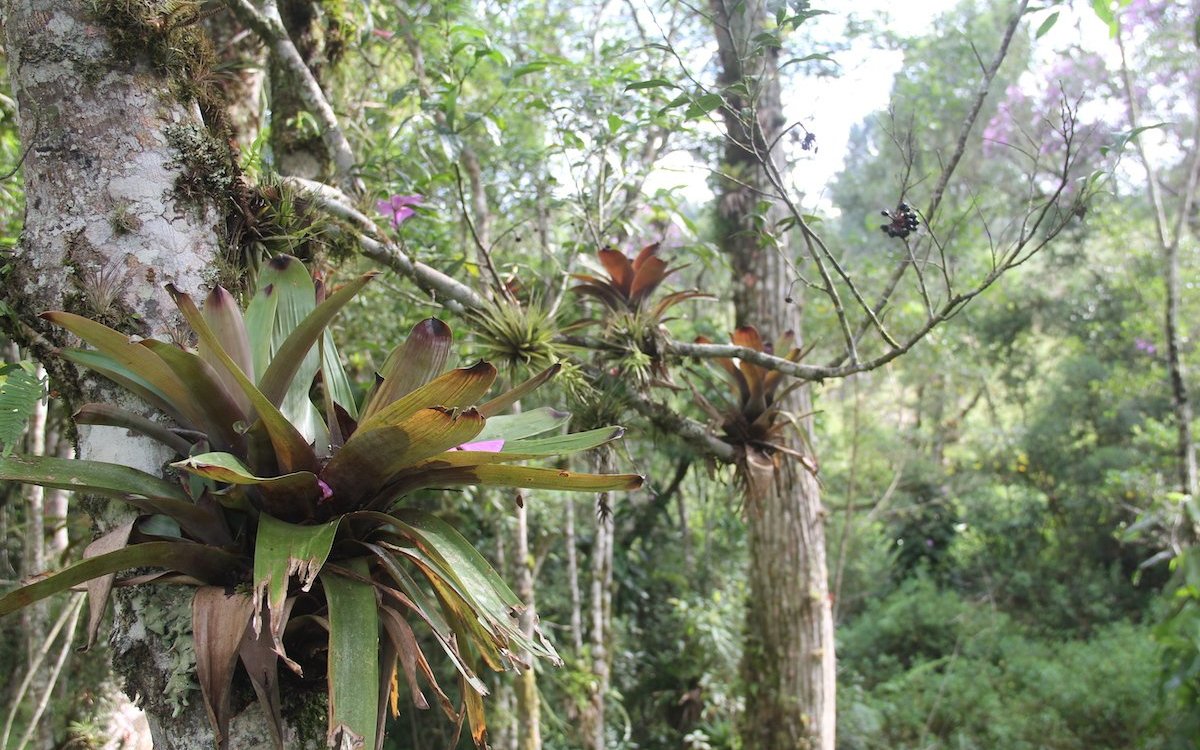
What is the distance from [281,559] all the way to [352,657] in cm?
13

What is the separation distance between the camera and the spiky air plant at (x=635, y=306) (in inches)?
69.7

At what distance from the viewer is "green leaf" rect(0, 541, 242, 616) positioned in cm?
81

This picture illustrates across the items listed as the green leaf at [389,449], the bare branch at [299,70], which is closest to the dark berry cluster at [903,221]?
the green leaf at [389,449]

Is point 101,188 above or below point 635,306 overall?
below

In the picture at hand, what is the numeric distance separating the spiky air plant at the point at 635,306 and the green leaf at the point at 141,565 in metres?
1.00

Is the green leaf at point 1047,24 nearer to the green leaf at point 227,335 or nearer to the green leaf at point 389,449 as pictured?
the green leaf at point 389,449

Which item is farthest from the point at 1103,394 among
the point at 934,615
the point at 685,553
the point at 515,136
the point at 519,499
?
the point at 519,499

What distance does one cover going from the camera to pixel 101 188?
3.42 feet

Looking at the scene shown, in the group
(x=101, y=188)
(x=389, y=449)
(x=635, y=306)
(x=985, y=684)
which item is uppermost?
(x=635, y=306)

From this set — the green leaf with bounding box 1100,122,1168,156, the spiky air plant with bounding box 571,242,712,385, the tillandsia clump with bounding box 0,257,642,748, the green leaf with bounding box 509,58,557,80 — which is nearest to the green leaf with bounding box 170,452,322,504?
the tillandsia clump with bounding box 0,257,642,748

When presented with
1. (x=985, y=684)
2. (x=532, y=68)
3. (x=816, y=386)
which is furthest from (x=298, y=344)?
(x=985, y=684)

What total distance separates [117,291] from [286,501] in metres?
0.39

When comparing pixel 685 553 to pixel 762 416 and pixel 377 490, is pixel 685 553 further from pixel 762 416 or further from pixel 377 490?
pixel 377 490

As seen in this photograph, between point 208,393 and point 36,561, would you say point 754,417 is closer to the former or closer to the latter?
point 208,393
